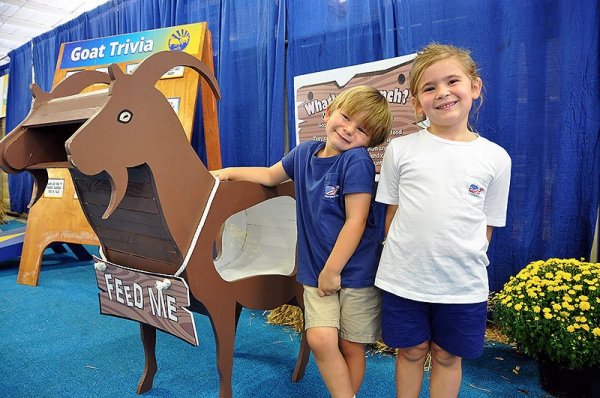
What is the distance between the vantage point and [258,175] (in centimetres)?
159

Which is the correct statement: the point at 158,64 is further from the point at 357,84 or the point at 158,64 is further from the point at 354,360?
the point at 357,84

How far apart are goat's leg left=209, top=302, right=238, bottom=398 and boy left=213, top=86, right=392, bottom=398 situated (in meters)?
0.27

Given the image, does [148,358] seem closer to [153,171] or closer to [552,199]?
[153,171]

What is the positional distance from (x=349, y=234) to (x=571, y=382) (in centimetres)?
121

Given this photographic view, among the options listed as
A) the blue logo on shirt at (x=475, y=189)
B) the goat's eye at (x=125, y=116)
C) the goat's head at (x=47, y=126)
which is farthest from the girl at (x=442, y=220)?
the goat's head at (x=47, y=126)

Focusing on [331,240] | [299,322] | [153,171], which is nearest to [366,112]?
[331,240]

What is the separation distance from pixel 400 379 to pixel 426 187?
2.09 ft

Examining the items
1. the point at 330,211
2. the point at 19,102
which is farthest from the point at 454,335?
the point at 19,102

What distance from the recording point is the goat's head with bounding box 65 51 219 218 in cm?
109

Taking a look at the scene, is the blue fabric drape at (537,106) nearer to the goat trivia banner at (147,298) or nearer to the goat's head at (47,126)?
the goat trivia banner at (147,298)

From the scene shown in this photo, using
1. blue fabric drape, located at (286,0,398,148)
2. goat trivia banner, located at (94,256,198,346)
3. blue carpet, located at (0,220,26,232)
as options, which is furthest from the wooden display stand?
blue carpet, located at (0,220,26,232)

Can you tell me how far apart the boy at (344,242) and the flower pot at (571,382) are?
908 mm

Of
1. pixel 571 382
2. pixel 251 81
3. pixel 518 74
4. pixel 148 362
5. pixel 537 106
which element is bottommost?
pixel 571 382

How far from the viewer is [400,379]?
142 centimetres
